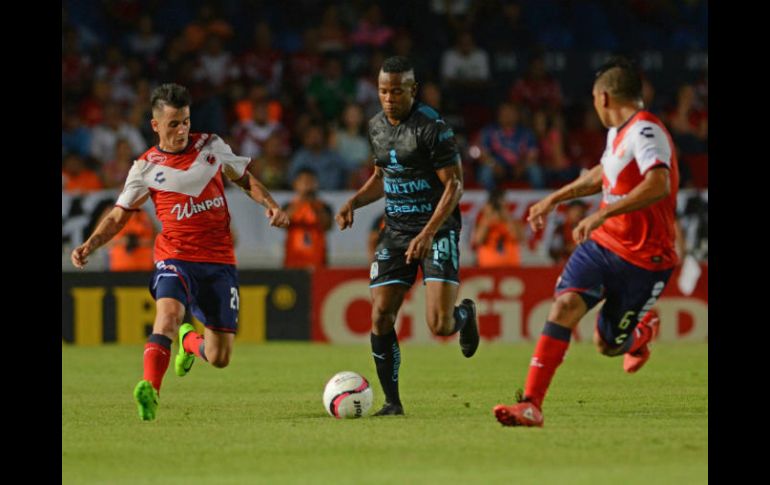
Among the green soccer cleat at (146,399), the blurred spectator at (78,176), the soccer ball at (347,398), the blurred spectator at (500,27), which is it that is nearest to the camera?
the green soccer cleat at (146,399)

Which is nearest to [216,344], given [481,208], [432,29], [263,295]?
[263,295]

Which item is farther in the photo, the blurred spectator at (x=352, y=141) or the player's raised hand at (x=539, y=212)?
the blurred spectator at (x=352, y=141)

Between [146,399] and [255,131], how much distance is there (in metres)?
10.1

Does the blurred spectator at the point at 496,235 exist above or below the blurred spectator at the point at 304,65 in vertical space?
below

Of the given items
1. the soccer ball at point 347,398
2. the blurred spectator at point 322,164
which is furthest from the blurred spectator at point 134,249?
the soccer ball at point 347,398

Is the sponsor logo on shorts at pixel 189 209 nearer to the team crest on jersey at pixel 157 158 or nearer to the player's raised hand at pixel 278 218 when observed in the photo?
the team crest on jersey at pixel 157 158

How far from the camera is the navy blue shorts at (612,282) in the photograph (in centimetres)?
796

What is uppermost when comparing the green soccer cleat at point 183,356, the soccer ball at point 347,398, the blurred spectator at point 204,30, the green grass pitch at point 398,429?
the blurred spectator at point 204,30

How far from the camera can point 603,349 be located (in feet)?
27.7

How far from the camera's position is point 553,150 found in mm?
18797

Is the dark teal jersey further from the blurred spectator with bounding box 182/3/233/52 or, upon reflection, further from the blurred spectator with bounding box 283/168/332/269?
the blurred spectator with bounding box 182/3/233/52

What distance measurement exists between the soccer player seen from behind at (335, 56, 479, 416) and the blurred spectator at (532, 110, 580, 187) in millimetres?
9190

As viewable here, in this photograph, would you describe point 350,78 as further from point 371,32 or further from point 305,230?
point 305,230

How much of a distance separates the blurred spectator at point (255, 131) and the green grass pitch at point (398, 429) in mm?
5410
